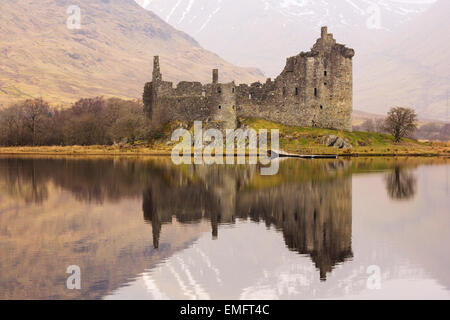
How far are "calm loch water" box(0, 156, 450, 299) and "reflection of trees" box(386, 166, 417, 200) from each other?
0.18 m

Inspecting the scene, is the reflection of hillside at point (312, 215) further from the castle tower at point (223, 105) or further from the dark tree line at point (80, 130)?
Answer: the dark tree line at point (80, 130)

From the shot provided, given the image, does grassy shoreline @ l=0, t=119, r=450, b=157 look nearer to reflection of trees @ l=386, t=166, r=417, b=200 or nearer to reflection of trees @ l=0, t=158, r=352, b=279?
reflection of trees @ l=0, t=158, r=352, b=279

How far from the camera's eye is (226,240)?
669 inches

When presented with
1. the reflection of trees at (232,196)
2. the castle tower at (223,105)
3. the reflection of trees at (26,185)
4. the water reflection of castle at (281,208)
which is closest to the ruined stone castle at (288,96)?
the castle tower at (223,105)

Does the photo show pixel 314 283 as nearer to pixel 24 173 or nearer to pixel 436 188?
pixel 436 188

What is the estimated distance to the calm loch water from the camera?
12.4 metres

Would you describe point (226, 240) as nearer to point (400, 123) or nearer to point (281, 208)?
point (281, 208)

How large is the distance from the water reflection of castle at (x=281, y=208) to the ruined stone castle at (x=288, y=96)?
27.9 meters

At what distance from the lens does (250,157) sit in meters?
58.2

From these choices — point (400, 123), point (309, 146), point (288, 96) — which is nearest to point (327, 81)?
point (288, 96)

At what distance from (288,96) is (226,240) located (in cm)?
4689
